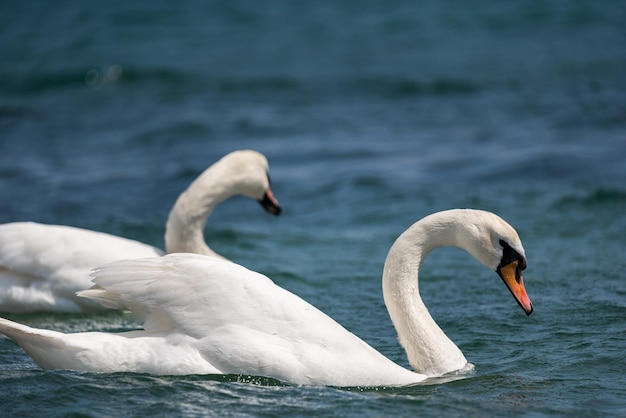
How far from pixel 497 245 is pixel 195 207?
3.10 meters

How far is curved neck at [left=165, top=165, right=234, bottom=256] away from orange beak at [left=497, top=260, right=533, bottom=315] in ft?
9.75

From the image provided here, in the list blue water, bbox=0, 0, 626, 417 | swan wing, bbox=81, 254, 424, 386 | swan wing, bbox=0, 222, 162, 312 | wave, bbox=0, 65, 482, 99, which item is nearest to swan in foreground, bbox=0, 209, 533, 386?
swan wing, bbox=81, 254, 424, 386

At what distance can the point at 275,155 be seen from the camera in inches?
592

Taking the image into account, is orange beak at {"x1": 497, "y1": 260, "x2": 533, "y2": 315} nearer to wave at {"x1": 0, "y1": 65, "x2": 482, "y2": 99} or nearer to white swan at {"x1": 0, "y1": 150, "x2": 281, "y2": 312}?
white swan at {"x1": 0, "y1": 150, "x2": 281, "y2": 312}

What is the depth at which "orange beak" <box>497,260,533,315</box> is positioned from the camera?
6.28 meters

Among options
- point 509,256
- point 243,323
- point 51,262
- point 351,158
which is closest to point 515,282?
point 509,256

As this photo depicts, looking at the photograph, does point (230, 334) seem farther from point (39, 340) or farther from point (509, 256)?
point (509, 256)

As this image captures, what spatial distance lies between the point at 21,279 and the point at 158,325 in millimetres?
2372

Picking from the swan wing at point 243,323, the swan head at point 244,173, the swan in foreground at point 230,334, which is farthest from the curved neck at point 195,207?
the swan wing at point 243,323

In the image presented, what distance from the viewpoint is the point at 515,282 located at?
6.32m

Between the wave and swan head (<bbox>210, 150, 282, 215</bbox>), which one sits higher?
the wave

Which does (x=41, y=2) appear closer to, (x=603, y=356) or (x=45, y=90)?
(x=45, y=90)

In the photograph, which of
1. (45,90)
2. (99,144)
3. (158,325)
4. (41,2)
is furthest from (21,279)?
(41,2)

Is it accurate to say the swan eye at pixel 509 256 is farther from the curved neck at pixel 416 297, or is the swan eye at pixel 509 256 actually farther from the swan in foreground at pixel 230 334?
the curved neck at pixel 416 297
